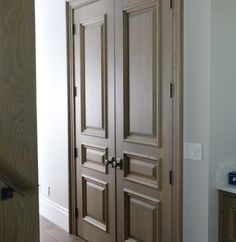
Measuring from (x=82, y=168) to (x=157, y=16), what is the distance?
176cm

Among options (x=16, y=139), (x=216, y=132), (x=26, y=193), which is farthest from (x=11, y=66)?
(x=216, y=132)

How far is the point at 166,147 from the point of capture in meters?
2.62

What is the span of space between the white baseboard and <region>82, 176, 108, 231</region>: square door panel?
17.9 inches

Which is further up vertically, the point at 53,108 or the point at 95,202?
the point at 53,108

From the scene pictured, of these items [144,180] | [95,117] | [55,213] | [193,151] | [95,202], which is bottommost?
[55,213]

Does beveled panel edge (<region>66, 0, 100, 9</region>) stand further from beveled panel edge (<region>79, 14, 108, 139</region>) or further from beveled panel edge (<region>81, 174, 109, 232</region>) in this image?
beveled panel edge (<region>81, 174, 109, 232</region>)

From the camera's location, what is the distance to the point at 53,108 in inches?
166

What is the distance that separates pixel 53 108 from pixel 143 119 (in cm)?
169

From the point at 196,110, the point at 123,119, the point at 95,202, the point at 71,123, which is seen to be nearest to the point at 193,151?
the point at 196,110

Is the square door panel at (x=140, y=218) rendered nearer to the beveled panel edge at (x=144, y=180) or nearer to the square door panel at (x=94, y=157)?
the beveled panel edge at (x=144, y=180)

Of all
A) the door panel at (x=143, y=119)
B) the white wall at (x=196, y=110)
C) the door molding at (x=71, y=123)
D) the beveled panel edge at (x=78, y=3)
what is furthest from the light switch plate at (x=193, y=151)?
Result: the beveled panel edge at (x=78, y=3)

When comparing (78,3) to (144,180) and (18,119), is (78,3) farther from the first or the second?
(18,119)

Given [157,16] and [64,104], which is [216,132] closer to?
[157,16]

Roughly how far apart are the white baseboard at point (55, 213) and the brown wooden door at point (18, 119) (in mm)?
2389
